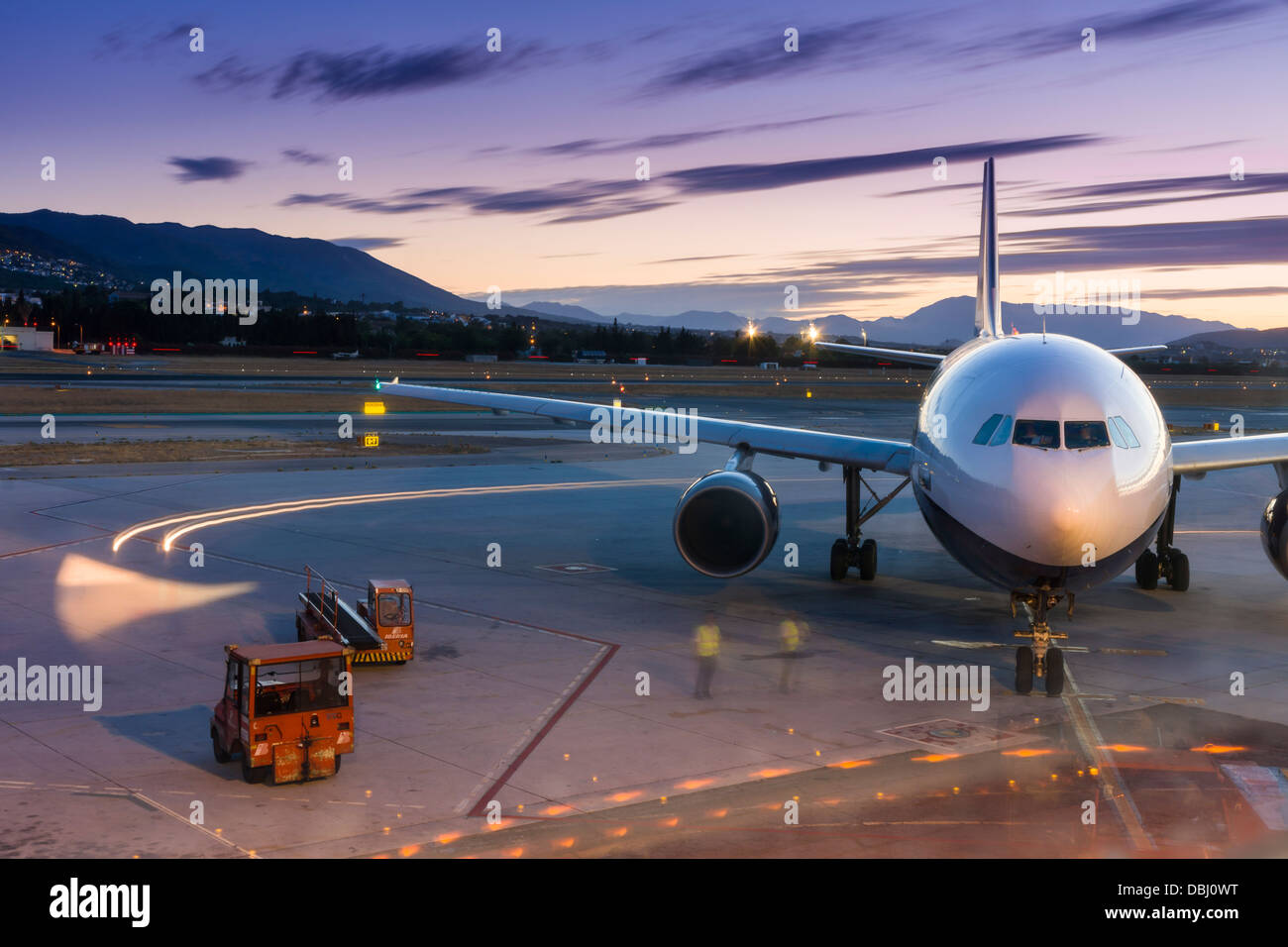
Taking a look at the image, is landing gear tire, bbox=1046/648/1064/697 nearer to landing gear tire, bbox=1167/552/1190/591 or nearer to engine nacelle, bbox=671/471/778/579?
engine nacelle, bbox=671/471/778/579

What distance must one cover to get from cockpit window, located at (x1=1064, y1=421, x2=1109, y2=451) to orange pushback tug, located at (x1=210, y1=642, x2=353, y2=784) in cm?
887

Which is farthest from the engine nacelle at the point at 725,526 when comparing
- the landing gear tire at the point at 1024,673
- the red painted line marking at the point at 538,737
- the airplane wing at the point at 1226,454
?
the airplane wing at the point at 1226,454

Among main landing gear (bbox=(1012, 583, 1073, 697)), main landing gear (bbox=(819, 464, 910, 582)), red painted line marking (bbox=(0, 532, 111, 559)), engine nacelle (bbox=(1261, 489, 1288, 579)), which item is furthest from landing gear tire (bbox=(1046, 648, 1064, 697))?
red painted line marking (bbox=(0, 532, 111, 559))

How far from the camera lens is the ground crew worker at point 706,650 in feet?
51.7

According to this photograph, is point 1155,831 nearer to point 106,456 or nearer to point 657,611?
point 657,611

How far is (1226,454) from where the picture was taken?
20016 millimetres

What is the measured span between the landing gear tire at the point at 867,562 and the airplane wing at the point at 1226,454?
595 centimetres

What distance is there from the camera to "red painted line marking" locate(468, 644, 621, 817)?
11.5m

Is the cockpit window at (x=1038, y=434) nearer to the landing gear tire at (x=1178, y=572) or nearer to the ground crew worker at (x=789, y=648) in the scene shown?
the ground crew worker at (x=789, y=648)

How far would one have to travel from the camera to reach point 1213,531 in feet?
101

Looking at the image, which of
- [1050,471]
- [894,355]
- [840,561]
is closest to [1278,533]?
[1050,471]

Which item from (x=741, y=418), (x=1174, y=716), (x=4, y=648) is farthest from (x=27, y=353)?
(x=1174, y=716)

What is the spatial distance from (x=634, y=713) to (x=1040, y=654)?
17.7 feet

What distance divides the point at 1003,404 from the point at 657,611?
7268 millimetres
